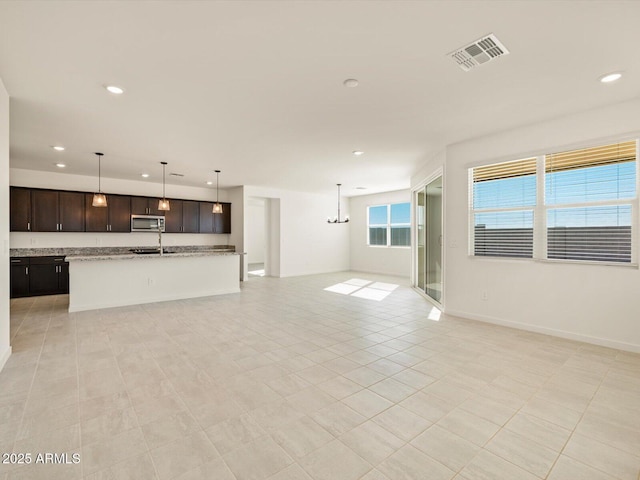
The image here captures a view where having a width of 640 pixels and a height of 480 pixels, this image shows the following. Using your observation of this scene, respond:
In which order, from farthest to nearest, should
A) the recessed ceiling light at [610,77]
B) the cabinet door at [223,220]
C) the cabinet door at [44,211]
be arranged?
the cabinet door at [223,220] → the cabinet door at [44,211] → the recessed ceiling light at [610,77]

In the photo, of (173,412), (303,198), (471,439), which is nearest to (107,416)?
(173,412)

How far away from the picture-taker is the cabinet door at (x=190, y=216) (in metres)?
Answer: 8.55

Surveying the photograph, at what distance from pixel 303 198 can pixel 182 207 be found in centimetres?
367

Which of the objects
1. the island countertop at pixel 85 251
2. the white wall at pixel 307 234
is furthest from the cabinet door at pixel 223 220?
the white wall at pixel 307 234

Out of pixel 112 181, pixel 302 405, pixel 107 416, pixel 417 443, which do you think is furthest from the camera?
pixel 112 181

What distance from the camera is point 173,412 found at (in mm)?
2256

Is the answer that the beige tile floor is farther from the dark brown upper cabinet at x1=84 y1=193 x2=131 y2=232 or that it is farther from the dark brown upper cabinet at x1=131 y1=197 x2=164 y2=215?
the dark brown upper cabinet at x1=131 y1=197 x2=164 y2=215

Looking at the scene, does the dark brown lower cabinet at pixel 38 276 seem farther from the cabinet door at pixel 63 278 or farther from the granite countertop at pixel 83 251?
the granite countertop at pixel 83 251

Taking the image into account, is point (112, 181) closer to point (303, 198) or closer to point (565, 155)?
point (303, 198)

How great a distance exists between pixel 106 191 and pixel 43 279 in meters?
2.39

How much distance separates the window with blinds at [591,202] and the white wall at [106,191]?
7.35 meters

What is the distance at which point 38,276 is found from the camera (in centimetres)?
650

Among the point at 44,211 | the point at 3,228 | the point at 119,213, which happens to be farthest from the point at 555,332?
the point at 44,211

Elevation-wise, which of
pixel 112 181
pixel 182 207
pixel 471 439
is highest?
pixel 112 181
